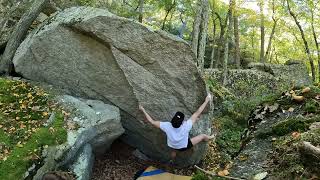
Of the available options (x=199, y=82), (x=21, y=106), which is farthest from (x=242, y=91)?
(x=21, y=106)

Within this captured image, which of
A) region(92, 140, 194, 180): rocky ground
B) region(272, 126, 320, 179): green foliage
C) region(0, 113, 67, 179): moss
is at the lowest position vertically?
region(92, 140, 194, 180): rocky ground

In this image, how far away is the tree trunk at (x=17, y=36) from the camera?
981 cm

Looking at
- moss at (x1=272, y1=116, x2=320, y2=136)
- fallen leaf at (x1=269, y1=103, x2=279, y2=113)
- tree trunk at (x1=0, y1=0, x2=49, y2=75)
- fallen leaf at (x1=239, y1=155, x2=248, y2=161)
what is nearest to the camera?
fallen leaf at (x1=239, y1=155, x2=248, y2=161)

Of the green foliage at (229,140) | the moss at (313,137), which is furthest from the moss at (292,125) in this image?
the green foliage at (229,140)

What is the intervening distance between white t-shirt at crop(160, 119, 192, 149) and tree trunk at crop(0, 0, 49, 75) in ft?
15.6

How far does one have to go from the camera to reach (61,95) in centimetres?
877

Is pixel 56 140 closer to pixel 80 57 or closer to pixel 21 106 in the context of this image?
pixel 21 106

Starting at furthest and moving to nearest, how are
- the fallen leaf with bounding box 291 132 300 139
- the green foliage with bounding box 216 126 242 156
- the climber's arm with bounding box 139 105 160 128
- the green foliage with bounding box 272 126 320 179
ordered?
the green foliage with bounding box 216 126 242 156 → the climber's arm with bounding box 139 105 160 128 → the fallen leaf with bounding box 291 132 300 139 → the green foliage with bounding box 272 126 320 179

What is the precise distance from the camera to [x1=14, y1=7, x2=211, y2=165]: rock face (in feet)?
29.1

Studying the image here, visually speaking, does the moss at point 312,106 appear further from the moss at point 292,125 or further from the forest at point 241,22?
the forest at point 241,22

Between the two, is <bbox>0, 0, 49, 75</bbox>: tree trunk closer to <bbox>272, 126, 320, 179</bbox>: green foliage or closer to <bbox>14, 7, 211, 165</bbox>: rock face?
<bbox>14, 7, 211, 165</bbox>: rock face

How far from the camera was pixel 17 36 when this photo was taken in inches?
398

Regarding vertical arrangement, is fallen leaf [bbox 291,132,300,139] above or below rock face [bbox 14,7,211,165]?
below

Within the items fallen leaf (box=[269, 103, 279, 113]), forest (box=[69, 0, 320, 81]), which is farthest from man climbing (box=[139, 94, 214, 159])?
forest (box=[69, 0, 320, 81])
